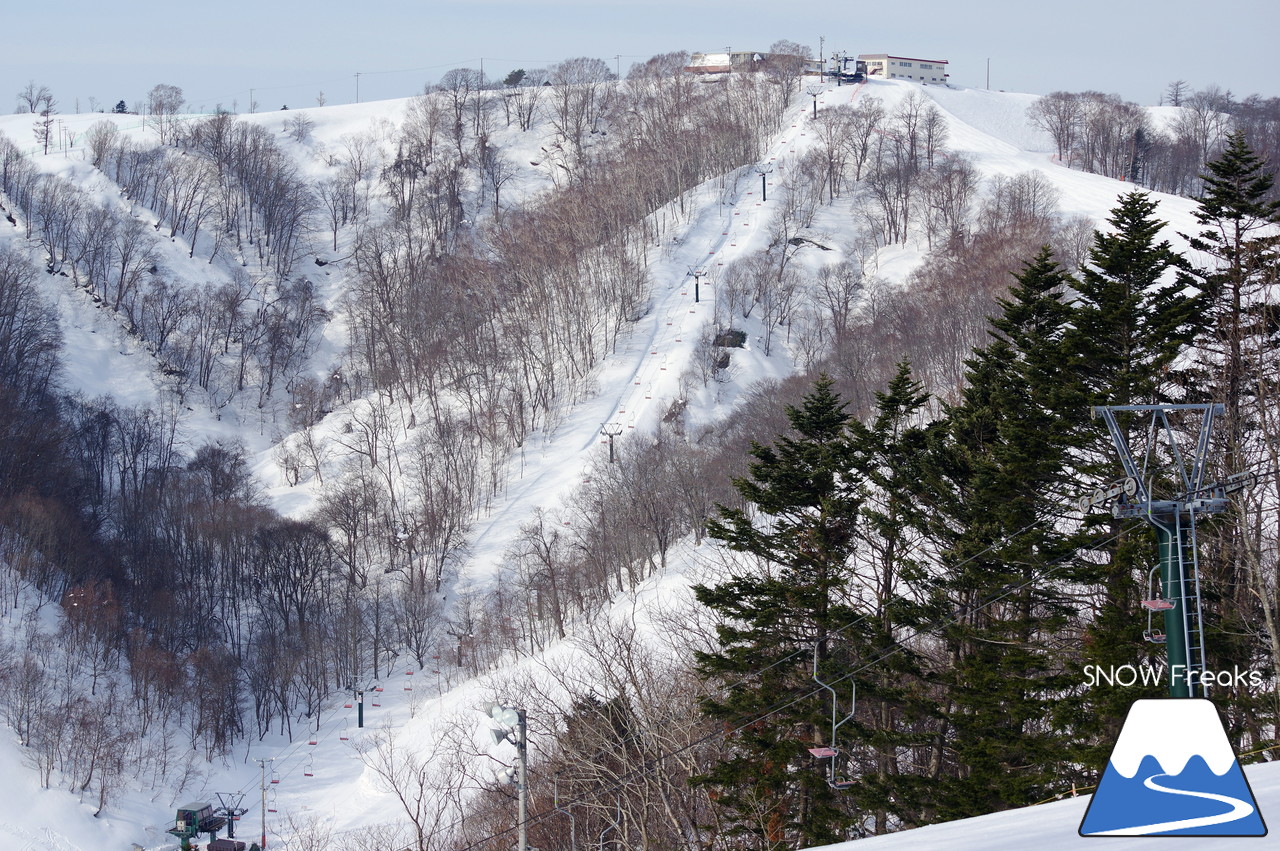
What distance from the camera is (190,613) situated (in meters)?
66.9

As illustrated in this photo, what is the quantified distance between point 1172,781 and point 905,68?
14903 cm

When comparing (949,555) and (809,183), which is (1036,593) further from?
(809,183)

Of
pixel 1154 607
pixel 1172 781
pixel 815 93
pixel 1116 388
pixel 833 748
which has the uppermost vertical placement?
pixel 815 93

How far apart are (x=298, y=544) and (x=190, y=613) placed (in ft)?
23.6

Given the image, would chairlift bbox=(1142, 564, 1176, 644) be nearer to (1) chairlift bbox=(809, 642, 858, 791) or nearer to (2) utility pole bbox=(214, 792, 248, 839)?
(1) chairlift bbox=(809, 642, 858, 791)

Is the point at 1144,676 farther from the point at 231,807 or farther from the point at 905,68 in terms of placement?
the point at 905,68

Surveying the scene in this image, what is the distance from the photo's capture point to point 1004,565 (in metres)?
24.3

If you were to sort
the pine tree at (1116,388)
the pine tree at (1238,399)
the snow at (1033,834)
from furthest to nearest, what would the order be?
the pine tree at (1116,388), the pine tree at (1238,399), the snow at (1033,834)

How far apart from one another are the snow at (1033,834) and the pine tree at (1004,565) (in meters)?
12.3

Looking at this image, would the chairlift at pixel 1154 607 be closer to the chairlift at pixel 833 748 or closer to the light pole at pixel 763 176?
the chairlift at pixel 833 748

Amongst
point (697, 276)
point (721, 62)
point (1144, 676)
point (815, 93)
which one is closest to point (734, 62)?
point (721, 62)

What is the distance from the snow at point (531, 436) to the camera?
46.0 metres

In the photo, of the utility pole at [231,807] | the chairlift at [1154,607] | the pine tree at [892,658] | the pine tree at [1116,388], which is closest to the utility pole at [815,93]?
the utility pole at [231,807]

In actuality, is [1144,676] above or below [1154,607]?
below
